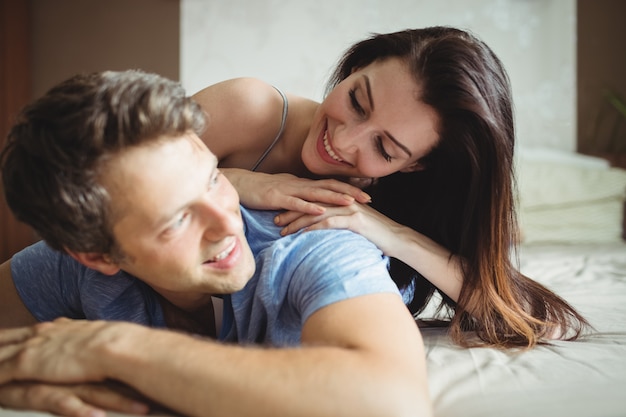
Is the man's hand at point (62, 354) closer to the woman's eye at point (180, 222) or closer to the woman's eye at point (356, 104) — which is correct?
the woman's eye at point (180, 222)

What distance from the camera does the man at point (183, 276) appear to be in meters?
0.75

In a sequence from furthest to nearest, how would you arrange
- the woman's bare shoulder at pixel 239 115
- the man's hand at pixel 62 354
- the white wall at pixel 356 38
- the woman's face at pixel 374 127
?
the white wall at pixel 356 38 < the woman's bare shoulder at pixel 239 115 < the woman's face at pixel 374 127 < the man's hand at pixel 62 354

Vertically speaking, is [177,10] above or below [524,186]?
above

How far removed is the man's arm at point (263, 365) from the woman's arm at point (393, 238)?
0.29 meters

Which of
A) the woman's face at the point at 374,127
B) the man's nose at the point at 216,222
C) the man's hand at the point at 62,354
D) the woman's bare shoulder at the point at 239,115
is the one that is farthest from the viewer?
the woman's bare shoulder at the point at 239,115

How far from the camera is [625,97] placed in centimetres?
378

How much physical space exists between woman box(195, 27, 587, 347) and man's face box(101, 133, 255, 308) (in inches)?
7.7

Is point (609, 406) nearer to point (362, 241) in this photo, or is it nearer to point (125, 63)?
point (362, 241)

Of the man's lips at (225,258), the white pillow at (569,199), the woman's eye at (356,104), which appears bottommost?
the white pillow at (569,199)

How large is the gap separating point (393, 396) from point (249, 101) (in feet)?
3.14

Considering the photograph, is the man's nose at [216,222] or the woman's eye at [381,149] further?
the woman's eye at [381,149]

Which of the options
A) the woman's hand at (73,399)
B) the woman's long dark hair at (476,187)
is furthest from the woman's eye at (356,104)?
the woman's hand at (73,399)

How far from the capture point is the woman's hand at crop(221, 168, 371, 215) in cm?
120

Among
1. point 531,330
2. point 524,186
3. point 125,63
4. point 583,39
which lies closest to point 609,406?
point 531,330
